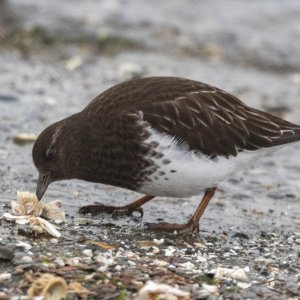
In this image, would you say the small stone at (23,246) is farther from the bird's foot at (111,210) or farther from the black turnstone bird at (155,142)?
the bird's foot at (111,210)

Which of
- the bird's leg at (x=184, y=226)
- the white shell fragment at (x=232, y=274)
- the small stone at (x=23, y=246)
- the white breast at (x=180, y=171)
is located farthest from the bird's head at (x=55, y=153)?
the white shell fragment at (x=232, y=274)

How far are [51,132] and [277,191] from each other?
238cm

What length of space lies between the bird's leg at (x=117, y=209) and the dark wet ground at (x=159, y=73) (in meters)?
0.10

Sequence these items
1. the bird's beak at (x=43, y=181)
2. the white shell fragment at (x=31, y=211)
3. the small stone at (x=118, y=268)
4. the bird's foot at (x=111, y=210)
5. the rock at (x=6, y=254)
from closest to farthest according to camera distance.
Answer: the rock at (x=6, y=254) → the small stone at (x=118, y=268) → the white shell fragment at (x=31, y=211) → the bird's beak at (x=43, y=181) → the bird's foot at (x=111, y=210)

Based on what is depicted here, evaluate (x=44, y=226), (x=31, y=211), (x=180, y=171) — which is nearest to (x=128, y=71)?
(x=180, y=171)

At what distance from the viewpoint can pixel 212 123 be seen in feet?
20.2

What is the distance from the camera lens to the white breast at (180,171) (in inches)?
229

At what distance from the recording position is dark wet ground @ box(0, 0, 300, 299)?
516cm

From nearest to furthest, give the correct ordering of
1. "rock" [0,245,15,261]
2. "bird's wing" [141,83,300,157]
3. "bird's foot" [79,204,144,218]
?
"rock" [0,245,15,261]
"bird's wing" [141,83,300,157]
"bird's foot" [79,204,144,218]

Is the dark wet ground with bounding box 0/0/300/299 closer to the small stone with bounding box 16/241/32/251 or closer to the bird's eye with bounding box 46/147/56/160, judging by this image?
the small stone with bounding box 16/241/32/251

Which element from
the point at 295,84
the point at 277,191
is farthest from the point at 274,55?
the point at 277,191

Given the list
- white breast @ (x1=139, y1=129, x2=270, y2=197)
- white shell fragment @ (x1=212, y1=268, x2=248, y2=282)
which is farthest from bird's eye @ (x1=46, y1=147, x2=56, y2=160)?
white shell fragment @ (x1=212, y1=268, x2=248, y2=282)

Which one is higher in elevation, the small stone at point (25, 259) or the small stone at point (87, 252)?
the small stone at point (87, 252)

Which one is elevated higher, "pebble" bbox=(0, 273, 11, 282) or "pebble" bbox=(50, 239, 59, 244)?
"pebble" bbox=(50, 239, 59, 244)
